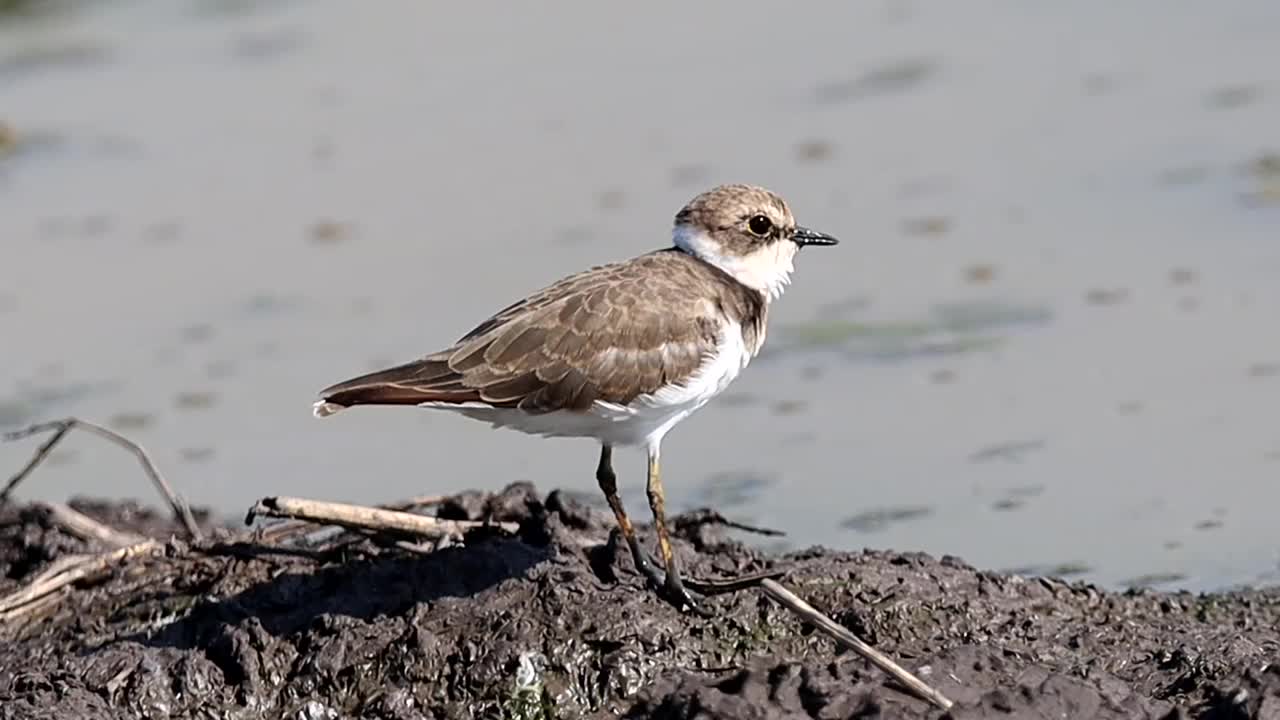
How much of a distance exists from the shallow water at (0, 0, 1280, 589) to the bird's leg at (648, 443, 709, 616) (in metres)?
1.30

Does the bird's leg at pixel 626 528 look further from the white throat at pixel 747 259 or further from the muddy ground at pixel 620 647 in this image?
the white throat at pixel 747 259

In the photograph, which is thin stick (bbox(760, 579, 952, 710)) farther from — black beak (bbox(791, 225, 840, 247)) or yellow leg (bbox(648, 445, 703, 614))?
black beak (bbox(791, 225, 840, 247))

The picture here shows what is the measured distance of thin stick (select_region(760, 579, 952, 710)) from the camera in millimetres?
5086

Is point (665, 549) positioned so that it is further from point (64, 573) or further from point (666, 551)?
point (64, 573)

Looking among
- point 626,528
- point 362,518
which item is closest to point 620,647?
point 626,528

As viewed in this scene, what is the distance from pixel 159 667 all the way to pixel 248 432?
3109 mm

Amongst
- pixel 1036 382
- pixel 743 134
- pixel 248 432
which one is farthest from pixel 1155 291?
pixel 248 432

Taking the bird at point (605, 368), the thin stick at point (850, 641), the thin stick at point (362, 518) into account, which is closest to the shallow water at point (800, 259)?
the bird at point (605, 368)

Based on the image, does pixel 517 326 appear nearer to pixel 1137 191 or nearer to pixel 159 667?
pixel 159 667

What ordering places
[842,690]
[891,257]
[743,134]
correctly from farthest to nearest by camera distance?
[743,134]
[891,257]
[842,690]

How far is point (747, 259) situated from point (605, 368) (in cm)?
77

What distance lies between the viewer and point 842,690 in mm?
5172

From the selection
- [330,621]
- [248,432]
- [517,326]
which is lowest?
[248,432]

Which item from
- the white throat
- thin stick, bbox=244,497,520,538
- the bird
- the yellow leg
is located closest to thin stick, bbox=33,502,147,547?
thin stick, bbox=244,497,520,538
